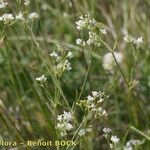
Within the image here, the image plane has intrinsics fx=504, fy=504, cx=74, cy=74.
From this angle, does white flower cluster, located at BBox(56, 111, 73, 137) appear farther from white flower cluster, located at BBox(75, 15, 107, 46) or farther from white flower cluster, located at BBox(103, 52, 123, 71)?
white flower cluster, located at BBox(103, 52, 123, 71)

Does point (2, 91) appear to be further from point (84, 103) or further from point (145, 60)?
point (84, 103)

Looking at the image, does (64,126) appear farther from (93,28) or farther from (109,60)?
(109,60)

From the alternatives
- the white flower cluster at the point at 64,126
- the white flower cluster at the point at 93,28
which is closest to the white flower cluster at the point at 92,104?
the white flower cluster at the point at 64,126

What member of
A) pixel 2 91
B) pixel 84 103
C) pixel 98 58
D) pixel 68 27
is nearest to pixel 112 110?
pixel 98 58

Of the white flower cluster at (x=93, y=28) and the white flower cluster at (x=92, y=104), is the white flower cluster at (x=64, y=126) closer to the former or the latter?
the white flower cluster at (x=92, y=104)

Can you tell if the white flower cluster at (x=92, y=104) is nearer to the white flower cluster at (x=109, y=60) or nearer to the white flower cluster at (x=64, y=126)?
the white flower cluster at (x=64, y=126)

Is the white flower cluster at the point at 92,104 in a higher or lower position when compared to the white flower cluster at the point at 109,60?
lower

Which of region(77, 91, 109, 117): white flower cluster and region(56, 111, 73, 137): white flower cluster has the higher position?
region(77, 91, 109, 117): white flower cluster

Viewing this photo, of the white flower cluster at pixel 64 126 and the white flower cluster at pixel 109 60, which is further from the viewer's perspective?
the white flower cluster at pixel 109 60

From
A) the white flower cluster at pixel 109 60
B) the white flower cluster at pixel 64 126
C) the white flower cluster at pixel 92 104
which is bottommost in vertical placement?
the white flower cluster at pixel 64 126

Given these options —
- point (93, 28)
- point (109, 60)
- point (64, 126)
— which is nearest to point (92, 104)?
point (64, 126)

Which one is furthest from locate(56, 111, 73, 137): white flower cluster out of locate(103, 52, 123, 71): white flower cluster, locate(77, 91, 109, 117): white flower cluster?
locate(103, 52, 123, 71): white flower cluster
